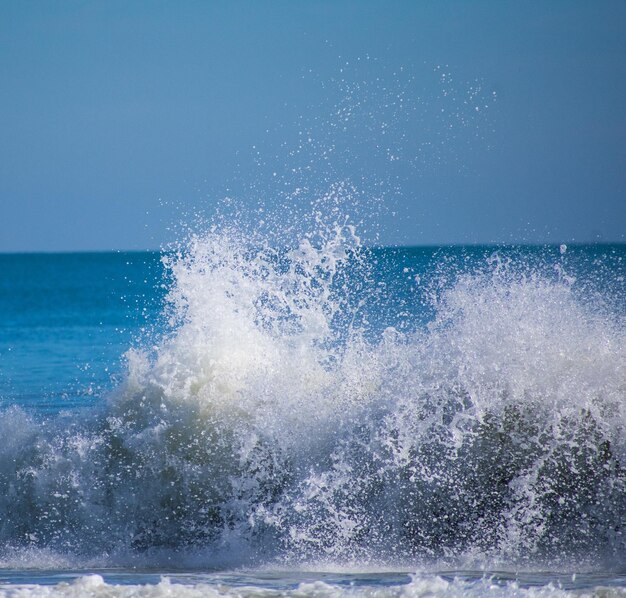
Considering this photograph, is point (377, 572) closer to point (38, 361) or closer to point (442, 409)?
point (442, 409)

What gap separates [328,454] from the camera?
7.21 meters

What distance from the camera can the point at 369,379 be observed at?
25.1 ft

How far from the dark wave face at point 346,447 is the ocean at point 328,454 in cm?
2

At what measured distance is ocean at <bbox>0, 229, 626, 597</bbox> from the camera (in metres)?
6.58

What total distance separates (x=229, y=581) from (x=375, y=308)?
16827 mm

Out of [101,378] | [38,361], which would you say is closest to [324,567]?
[101,378]

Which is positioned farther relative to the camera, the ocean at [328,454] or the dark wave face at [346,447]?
the dark wave face at [346,447]

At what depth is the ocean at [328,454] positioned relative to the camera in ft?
21.6

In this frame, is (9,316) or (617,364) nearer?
(617,364)

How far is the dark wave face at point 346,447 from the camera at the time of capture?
6.79m

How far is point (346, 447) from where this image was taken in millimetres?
7129

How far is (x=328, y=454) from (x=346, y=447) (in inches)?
6.7

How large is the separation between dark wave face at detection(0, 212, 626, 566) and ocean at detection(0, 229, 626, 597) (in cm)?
2

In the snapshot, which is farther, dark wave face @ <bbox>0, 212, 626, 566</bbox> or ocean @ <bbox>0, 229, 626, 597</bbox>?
dark wave face @ <bbox>0, 212, 626, 566</bbox>
